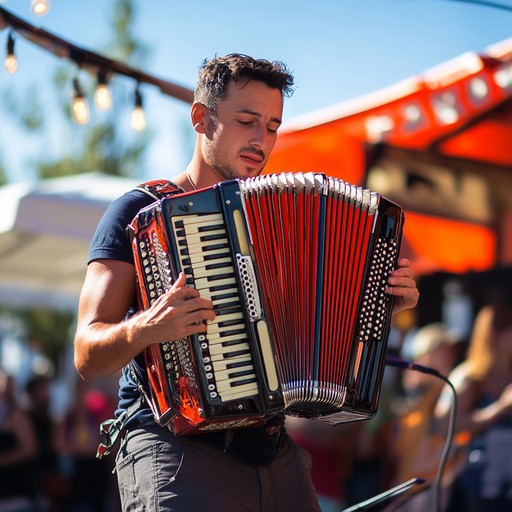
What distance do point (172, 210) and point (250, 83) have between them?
1.95 ft

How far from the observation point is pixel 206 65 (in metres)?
2.97

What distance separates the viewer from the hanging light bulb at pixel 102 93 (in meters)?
5.11

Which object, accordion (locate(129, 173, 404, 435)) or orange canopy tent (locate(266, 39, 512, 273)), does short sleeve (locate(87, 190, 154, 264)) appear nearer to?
accordion (locate(129, 173, 404, 435))

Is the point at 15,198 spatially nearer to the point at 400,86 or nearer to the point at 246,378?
the point at 400,86

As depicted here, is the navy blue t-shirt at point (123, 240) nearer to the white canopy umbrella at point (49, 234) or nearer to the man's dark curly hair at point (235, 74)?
the man's dark curly hair at point (235, 74)

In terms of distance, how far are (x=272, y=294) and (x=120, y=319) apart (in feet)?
Result: 1.40

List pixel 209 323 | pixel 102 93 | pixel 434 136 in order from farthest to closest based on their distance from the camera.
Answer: pixel 434 136 < pixel 102 93 < pixel 209 323

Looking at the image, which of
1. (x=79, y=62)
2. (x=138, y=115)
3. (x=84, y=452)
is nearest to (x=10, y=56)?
(x=79, y=62)

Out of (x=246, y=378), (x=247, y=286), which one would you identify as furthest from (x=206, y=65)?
(x=246, y=378)

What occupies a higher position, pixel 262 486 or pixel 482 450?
pixel 262 486

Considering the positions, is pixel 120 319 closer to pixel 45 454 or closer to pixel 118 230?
pixel 118 230

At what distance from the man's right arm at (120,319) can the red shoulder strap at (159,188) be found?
236 millimetres

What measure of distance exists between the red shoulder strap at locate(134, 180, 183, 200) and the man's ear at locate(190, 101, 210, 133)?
0.26 meters

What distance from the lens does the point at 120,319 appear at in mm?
2619
